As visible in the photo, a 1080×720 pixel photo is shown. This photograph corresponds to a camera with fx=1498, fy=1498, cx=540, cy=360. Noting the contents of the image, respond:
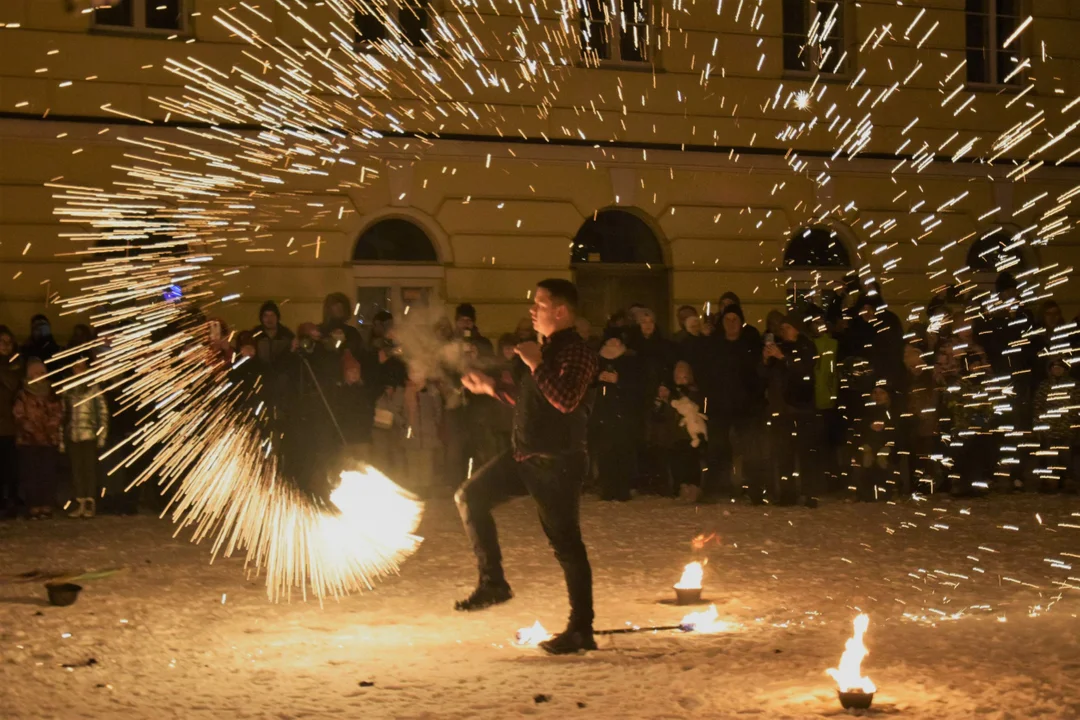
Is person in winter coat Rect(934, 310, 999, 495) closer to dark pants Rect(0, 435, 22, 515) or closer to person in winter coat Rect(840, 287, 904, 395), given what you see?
person in winter coat Rect(840, 287, 904, 395)

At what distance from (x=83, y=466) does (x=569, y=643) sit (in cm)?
767

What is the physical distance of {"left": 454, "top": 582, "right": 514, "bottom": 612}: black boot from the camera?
8641 millimetres

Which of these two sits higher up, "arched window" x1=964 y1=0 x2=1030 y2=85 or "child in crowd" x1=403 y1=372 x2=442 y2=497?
"arched window" x1=964 y1=0 x2=1030 y2=85

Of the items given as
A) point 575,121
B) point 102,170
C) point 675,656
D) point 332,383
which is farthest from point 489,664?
point 575,121

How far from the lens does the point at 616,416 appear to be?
14.8 meters

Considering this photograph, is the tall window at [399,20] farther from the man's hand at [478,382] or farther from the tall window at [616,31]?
the man's hand at [478,382]

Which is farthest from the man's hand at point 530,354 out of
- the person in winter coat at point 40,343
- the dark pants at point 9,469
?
the person in winter coat at point 40,343

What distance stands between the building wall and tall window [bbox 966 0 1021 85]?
37 centimetres

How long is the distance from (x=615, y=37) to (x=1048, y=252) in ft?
24.8

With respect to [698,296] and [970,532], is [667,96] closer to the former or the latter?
[698,296]

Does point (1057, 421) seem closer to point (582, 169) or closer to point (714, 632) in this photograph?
point (582, 169)

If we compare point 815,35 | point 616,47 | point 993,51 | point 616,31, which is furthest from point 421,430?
point 993,51

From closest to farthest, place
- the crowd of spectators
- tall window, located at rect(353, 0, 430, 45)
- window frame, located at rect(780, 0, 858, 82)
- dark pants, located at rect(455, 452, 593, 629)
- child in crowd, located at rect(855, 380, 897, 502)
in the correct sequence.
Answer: dark pants, located at rect(455, 452, 593, 629) < the crowd of spectators < child in crowd, located at rect(855, 380, 897, 502) < tall window, located at rect(353, 0, 430, 45) < window frame, located at rect(780, 0, 858, 82)

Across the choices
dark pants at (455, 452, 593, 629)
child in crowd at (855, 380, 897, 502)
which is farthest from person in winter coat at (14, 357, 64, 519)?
child in crowd at (855, 380, 897, 502)
